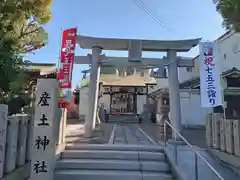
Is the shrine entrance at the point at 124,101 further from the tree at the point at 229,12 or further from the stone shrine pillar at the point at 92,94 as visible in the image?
the tree at the point at 229,12

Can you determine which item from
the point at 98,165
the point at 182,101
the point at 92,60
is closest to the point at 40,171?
the point at 98,165

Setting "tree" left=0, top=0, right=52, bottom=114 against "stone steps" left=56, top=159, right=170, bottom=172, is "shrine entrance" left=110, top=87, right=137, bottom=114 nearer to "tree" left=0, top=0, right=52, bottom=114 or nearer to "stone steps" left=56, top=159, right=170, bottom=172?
"stone steps" left=56, top=159, right=170, bottom=172

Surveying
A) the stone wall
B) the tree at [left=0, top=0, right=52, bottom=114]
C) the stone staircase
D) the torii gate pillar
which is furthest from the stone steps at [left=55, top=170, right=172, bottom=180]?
the torii gate pillar

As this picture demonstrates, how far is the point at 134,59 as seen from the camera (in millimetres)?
11148

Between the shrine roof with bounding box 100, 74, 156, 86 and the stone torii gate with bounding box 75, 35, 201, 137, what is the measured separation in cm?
1402

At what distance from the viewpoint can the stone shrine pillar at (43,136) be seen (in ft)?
17.3

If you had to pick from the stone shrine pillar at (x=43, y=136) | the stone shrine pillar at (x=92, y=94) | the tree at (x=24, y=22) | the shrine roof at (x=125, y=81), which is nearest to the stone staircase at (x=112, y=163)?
the stone shrine pillar at (x=43, y=136)

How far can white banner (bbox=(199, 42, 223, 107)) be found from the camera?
27.2 ft

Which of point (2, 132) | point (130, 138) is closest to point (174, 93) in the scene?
point (130, 138)

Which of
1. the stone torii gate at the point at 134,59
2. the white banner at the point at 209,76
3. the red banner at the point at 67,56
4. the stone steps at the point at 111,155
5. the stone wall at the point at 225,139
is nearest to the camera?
the stone steps at the point at 111,155

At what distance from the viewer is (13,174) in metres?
4.71

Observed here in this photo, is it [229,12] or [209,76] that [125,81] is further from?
[229,12]

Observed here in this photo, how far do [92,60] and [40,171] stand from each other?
6.42 meters

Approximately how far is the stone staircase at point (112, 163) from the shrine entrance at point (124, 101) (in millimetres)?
19374
